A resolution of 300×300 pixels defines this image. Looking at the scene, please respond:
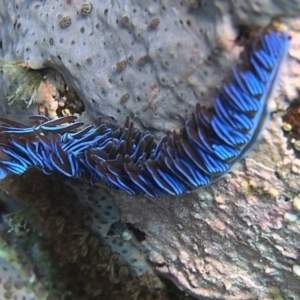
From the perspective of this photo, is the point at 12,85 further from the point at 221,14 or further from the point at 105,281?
the point at 105,281

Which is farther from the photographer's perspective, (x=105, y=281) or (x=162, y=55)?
(x=105, y=281)

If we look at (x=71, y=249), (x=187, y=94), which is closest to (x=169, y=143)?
(x=187, y=94)

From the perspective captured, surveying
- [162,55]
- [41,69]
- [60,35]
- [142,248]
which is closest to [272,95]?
[162,55]

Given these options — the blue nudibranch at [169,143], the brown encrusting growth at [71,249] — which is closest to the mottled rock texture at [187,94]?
the blue nudibranch at [169,143]

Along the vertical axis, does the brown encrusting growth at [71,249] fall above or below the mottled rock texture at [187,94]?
below

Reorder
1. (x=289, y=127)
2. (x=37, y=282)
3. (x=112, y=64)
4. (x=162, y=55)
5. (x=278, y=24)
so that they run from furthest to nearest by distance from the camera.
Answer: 1. (x=37, y=282)
2. (x=112, y=64)
3. (x=162, y=55)
4. (x=289, y=127)
5. (x=278, y=24)

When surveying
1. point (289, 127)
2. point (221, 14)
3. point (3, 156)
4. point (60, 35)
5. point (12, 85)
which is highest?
point (221, 14)

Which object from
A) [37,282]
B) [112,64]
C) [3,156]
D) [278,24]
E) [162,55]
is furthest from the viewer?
[37,282]

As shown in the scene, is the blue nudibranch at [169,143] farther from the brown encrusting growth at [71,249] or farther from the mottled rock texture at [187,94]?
the brown encrusting growth at [71,249]
